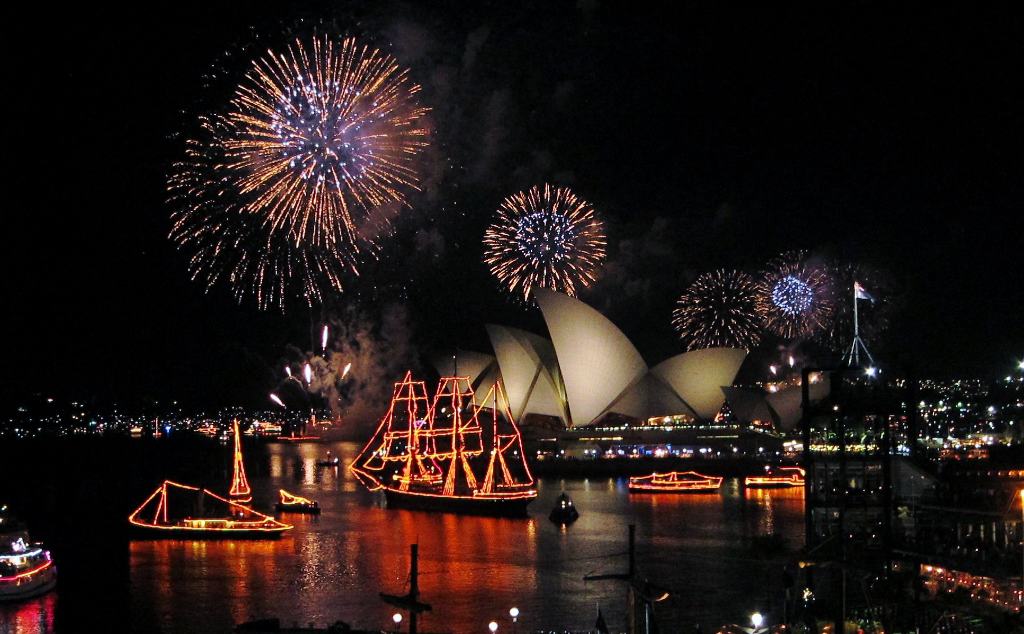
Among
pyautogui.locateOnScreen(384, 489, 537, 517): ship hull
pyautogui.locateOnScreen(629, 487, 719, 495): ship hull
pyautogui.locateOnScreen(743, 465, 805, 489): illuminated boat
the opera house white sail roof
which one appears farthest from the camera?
the opera house white sail roof

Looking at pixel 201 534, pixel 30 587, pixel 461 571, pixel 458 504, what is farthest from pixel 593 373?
pixel 30 587

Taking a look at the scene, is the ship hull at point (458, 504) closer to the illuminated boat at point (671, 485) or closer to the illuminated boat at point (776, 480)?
the illuminated boat at point (671, 485)

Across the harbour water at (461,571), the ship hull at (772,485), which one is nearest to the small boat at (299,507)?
the harbour water at (461,571)

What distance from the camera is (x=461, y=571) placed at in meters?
25.2

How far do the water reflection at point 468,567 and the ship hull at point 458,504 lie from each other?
0.42m

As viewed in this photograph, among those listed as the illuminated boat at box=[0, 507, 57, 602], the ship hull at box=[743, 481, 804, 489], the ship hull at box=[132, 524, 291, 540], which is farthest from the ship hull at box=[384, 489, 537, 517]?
the illuminated boat at box=[0, 507, 57, 602]

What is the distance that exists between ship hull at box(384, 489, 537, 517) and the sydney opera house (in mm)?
15939

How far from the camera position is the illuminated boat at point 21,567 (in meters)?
22.3

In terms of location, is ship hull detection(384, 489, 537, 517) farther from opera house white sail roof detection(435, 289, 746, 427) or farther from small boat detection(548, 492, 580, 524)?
opera house white sail roof detection(435, 289, 746, 427)

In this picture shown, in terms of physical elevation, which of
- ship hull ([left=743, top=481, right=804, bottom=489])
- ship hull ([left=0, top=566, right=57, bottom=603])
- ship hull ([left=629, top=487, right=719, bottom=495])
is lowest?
ship hull ([left=743, top=481, right=804, bottom=489])

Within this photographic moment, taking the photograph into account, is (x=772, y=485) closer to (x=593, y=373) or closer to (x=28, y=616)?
(x=593, y=373)

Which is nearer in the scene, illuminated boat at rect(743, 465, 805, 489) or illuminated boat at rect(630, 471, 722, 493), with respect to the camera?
illuminated boat at rect(630, 471, 722, 493)

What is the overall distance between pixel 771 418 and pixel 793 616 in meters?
51.0

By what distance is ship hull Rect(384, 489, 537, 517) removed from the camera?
37219 mm
